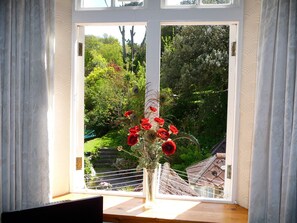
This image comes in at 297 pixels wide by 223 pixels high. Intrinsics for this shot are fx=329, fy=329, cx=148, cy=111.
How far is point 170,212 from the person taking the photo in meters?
2.26

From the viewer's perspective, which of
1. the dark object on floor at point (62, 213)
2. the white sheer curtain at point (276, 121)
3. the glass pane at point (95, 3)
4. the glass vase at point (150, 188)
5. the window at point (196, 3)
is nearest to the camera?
the dark object on floor at point (62, 213)

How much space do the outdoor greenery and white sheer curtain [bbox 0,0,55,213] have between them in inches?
21.8

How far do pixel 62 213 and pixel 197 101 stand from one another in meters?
1.32

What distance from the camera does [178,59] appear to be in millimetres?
2500

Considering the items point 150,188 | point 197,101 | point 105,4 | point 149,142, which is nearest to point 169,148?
point 149,142

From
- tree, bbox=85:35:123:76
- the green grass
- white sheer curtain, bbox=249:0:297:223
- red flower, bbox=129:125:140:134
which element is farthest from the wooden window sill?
tree, bbox=85:35:123:76

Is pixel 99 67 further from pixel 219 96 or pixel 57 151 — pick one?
pixel 219 96

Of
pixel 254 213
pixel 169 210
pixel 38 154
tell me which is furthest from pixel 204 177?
pixel 38 154

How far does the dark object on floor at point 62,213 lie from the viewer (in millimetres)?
1538

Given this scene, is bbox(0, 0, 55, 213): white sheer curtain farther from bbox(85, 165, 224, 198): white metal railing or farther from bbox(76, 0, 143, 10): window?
bbox(85, 165, 224, 198): white metal railing

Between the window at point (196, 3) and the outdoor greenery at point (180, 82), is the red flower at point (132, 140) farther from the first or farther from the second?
the window at point (196, 3)

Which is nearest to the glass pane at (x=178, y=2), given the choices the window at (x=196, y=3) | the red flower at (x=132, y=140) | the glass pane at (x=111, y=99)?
the window at (x=196, y=3)

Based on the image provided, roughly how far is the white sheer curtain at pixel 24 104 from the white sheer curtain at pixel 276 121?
136cm

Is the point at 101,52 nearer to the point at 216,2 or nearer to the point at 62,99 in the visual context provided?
the point at 62,99
